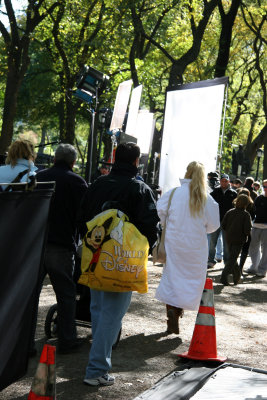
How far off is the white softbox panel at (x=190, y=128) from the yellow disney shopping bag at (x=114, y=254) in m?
6.76

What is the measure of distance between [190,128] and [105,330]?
24.8 ft

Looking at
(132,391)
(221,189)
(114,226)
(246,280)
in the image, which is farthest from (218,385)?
(221,189)

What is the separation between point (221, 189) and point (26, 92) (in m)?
30.5

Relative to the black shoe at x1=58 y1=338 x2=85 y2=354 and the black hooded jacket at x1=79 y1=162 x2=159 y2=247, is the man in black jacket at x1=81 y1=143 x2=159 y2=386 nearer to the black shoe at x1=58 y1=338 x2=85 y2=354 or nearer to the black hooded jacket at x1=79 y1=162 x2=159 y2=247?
the black hooded jacket at x1=79 y1=162 x2=159 y2=247

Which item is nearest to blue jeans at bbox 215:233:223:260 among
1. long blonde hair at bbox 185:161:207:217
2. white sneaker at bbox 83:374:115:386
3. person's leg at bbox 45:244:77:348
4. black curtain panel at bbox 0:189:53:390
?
long blonde hair at bbox 185:161:207:217

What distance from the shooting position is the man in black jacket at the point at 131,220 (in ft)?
18.8

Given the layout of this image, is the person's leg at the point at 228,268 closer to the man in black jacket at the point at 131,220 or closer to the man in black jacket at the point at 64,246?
the man in black jacket at the point at 64,246

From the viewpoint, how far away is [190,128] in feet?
42.1

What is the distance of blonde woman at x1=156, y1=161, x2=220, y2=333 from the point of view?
7977mm

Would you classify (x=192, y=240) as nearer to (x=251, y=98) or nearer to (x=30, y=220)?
(x=30, y=220)


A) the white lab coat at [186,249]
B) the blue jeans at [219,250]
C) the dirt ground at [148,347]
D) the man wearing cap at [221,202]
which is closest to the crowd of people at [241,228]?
the man wearing cap at [221,202]

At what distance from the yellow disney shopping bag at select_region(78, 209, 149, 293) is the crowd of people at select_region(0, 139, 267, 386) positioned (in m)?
0.17

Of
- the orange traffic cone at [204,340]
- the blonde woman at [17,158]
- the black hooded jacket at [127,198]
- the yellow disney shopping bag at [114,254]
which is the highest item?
the blonde woman at [17,158]

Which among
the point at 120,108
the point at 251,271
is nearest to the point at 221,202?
the point at 251,271
